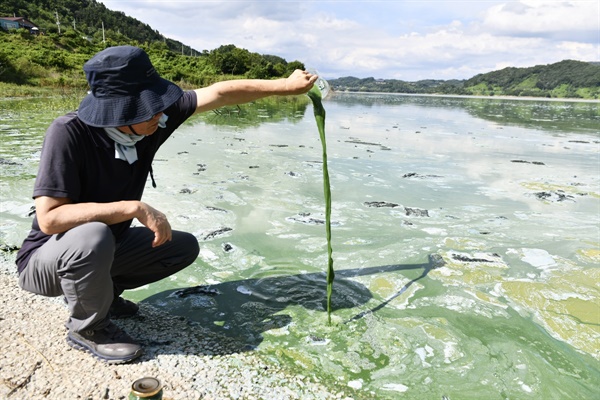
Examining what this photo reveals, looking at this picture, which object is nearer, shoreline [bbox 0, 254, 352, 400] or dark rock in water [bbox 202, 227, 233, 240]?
shoreline [bbox 0, 254, 352, 400]

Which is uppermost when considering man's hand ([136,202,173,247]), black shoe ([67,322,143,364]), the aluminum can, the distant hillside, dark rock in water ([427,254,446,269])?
the distant hillside

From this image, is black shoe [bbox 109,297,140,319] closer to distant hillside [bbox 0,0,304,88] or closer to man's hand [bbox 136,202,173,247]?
man's hand [bbox 136,202,173,247]

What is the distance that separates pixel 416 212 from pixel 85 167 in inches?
152

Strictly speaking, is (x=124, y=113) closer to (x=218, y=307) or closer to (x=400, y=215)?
(x=218, y=307)

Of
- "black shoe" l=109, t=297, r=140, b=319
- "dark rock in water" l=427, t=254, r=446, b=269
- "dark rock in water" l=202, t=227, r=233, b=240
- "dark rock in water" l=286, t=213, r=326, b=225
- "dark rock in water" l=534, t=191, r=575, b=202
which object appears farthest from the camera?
"dark rock in water" l=534, t=191, r=575, b=202

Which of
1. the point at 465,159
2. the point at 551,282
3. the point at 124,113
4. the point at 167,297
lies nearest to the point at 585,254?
the point at 551,282

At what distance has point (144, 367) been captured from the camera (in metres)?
2.04

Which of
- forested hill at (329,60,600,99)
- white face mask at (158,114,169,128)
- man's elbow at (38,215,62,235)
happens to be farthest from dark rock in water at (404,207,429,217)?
forested hill at (329,60,600,99)

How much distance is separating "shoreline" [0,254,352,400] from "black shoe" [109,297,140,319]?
5 cm

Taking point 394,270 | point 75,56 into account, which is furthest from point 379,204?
point 75,56

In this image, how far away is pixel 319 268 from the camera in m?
3.45

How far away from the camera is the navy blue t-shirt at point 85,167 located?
1853 mm

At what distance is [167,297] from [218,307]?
383 millimetres

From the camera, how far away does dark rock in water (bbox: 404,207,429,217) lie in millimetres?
4934
